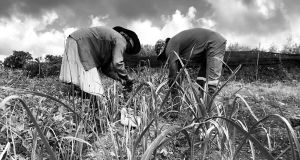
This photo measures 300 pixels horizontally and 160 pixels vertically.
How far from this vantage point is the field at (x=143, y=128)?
3.46 feet

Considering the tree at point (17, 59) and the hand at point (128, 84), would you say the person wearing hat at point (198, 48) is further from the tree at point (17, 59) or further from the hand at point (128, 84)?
the tree at point (17, 59)

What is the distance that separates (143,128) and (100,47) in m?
1.92

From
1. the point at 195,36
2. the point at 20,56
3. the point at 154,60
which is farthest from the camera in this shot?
the point at 20,56

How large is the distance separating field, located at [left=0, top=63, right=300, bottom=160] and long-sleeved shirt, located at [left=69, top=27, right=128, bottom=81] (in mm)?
389

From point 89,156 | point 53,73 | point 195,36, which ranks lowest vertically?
point 89,156

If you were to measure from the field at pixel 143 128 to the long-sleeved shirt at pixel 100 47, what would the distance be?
39cm

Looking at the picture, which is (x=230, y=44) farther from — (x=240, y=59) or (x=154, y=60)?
(x=154, y=60)

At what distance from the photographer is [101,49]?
354 centimetres

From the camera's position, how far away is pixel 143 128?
A: 69.8 inches

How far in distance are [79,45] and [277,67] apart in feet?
18.6

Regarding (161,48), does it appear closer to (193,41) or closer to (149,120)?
(193,41)

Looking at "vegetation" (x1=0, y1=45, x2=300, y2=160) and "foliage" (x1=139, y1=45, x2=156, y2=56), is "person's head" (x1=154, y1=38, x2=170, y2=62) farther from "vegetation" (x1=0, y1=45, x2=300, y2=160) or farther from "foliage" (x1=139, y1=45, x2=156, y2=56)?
"foliage" (x1=139, y1=45, x2=156, y2=56)

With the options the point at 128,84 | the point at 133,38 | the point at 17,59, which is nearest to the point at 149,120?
the point at 128,84

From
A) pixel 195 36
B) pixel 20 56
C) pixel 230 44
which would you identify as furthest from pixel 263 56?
pixel 20 56
